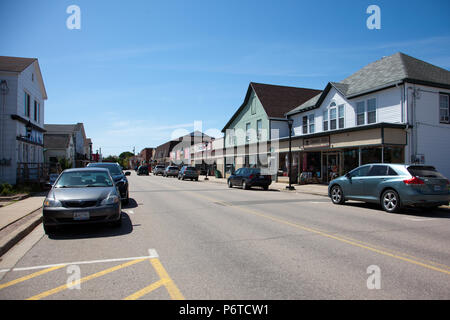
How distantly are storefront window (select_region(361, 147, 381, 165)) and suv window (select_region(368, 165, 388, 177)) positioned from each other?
26.7ft

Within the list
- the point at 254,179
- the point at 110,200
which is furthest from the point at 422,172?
the point at 254,179

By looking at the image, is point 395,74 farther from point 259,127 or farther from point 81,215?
point 81,215

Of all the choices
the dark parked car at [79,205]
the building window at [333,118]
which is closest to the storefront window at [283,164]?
the building window at [333,118]

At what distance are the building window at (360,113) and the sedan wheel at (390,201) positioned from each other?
1131 centimetres

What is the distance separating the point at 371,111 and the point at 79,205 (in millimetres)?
19082

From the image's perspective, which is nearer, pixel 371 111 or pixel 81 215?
pixel 81 215

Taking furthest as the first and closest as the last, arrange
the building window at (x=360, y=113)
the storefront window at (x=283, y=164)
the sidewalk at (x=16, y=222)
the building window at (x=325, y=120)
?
the storefront window at (x=283, y=164) < the building window at (x=325, y=120) < the building window at (x=360, y=113) < the sidewalk at (x=16, y=222)

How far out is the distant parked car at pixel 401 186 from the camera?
1025cm

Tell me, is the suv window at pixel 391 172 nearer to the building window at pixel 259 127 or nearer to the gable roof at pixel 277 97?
the gable roof at pixel 277 97

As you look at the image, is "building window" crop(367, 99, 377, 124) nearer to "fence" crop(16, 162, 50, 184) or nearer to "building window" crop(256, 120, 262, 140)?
"building window" crop(256, 120, 262, 140)

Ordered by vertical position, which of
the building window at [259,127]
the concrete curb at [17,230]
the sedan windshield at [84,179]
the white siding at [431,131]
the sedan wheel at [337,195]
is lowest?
the concrete curb at [17,230]

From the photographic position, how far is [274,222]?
8828 mm

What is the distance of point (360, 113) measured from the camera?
849 inches

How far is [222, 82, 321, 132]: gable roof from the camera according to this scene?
107 ft
